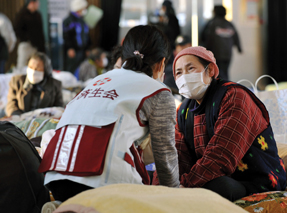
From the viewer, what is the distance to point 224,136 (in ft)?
5.58

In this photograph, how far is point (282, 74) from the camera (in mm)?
8312

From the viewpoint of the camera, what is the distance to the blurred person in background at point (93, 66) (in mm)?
6293

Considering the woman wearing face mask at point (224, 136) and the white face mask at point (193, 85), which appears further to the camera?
the white face mask at point (193, 85)

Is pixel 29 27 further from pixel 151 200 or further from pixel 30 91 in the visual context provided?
pixel 151 200

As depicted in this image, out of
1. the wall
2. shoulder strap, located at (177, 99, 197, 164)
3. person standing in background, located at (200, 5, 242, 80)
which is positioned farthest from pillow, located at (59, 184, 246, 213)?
the wall

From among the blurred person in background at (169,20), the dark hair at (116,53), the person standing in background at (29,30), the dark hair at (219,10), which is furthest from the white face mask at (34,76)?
the dark hair at (219,10)

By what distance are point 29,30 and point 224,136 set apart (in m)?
5.72

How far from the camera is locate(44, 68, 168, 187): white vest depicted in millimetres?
1257

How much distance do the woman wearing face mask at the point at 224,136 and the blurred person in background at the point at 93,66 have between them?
4.47 meters

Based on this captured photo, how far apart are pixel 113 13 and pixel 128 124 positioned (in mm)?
6755

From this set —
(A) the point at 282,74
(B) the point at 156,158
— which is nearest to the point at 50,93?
(B) the point at 156,158

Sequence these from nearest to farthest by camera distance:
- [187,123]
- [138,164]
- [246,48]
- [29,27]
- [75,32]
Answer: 1. [138,164]
2. [187,123]
3. [29,27]
4. [75,32]
5. [246,48]

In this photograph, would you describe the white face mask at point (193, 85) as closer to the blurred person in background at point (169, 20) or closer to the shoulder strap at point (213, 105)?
the shoulder strap at point (213, 105)

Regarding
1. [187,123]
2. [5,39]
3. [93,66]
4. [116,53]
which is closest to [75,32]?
[93,66]
